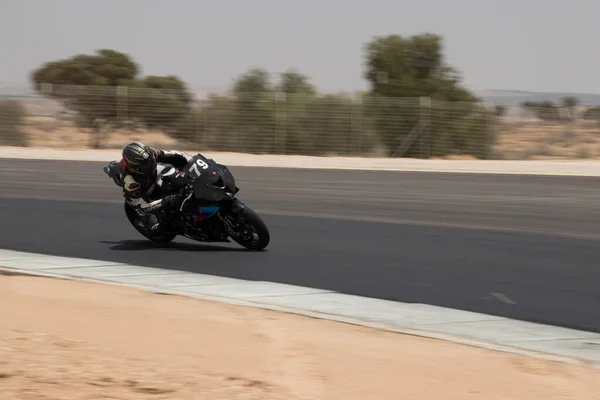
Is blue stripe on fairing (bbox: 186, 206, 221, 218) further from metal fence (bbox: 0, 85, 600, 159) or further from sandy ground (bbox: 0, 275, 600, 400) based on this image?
metal fence (bbox: 0, 85, 600, 159)

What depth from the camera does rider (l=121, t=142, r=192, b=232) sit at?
1338 cm

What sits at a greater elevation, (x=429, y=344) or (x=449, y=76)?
(x=449, y=76)

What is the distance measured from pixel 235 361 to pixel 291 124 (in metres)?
31.2

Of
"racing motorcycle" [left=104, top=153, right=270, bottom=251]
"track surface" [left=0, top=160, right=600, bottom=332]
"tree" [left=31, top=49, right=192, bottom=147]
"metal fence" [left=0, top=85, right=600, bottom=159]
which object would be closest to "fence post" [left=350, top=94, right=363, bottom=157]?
"metal fence" [left=0, top=85, right=600, bottom=159]

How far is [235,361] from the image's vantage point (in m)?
8.00

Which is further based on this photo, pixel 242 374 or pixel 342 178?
pixel 342 178

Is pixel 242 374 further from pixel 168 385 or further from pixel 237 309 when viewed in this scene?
pixel 237 309

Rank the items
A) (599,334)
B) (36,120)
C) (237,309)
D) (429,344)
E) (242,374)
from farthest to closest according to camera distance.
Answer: (36,120)
(237,309)
(599,334)
(429,344)
(242,374)

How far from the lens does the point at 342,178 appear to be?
27.7 m

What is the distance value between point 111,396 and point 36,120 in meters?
36.0

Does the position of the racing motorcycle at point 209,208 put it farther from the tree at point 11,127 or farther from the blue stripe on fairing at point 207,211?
the tree at point 11,127

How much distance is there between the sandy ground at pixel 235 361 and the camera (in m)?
7.25

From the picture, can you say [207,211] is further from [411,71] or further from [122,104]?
[411,71]

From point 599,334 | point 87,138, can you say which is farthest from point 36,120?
point 599,334
